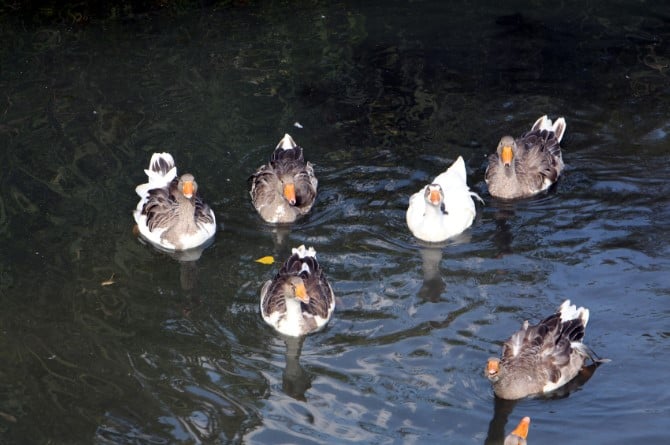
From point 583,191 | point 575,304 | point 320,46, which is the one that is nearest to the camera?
point 575,304

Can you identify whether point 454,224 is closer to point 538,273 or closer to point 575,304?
point 538,273

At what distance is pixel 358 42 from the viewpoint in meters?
17.4

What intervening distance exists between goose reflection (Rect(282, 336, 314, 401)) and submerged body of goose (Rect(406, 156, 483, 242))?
259 cm

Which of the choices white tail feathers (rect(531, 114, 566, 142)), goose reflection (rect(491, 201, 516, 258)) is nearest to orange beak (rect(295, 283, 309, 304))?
goose reflection (rect(491, 201, 516, 258))

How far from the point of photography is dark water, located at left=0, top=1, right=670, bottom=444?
902 cm

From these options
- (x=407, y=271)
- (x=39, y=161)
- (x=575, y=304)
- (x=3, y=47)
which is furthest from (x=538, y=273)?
(x=3, y=47)

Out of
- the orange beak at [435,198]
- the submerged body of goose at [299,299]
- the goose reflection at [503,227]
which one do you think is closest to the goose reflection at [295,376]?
the submerged body of goose at [299,299]

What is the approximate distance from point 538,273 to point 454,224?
137 centimetres

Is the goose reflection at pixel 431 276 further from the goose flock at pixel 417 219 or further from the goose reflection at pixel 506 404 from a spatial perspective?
the goose reflection at pixel 506 404

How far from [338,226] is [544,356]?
372cm

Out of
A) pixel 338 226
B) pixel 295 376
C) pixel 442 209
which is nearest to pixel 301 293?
pixel 295 376

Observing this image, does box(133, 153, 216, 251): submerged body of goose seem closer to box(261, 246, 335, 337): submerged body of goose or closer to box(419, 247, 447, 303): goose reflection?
box(261, 246, 335, 337): submerged body of goose

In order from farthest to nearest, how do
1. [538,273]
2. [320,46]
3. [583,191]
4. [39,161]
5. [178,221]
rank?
[320,46] → [39,161] → [583,191] → [178,221] → [538,273]

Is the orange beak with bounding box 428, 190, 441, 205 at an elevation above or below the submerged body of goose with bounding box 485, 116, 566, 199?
below
